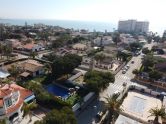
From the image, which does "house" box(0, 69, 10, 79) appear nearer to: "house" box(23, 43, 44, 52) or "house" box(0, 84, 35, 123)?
"house" box(0, 84, 35, 123)

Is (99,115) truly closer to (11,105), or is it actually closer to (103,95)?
(103,95)

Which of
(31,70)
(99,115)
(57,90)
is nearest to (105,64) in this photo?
(57,90)

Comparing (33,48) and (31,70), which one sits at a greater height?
(33,48)

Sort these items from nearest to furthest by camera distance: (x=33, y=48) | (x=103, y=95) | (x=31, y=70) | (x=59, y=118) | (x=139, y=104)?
(x=59, y=118)
(x=139, y=104)
(x=103, y=95)
(x=31, y=70)
(x=33, y=48)

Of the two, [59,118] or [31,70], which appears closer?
[59,118]

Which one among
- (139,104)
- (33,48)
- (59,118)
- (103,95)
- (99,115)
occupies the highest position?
(59,118)

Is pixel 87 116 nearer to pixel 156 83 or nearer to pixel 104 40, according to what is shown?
pixel 156 83

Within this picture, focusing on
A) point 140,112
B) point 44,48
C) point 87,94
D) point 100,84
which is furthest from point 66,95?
point 44,48

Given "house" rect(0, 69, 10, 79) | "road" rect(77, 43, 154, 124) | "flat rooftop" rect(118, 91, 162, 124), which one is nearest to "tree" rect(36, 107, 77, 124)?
"road" rect(77, 43, 154, 124)

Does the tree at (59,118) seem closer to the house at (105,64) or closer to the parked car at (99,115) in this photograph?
the parked car at (99,115)
